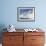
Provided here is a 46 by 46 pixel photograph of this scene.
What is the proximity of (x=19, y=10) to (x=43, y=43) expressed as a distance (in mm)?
1362

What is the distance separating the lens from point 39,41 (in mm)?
4035

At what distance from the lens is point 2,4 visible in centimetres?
448

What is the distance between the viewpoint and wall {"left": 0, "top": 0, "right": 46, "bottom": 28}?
4.48m

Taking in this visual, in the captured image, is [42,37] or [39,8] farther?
[39,8]

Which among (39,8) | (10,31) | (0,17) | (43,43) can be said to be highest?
(39,8)

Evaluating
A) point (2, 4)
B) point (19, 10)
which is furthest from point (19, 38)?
point (2, 4)

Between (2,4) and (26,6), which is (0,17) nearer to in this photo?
(2,4)

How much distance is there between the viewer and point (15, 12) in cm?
450

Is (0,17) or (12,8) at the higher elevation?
(12,8)

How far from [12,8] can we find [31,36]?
Result: 47.1 inches

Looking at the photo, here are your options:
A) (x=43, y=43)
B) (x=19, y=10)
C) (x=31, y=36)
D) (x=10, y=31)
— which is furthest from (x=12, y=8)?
(x=43, y=43)

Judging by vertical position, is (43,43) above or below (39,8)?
below

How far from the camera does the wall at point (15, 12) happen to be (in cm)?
448

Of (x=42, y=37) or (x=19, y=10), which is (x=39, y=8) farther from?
(x=42, y=37)
